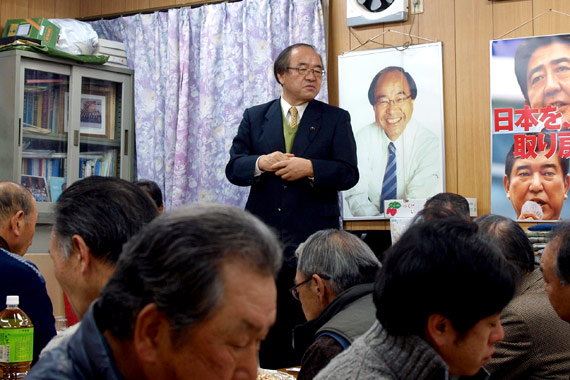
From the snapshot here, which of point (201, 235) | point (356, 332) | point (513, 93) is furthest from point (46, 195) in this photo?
point (201, 235)

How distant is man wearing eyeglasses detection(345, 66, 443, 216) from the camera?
4598 mm

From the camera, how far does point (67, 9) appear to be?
5801mm

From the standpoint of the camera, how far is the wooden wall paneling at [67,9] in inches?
227

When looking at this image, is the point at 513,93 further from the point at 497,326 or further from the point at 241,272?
the point at 241,272

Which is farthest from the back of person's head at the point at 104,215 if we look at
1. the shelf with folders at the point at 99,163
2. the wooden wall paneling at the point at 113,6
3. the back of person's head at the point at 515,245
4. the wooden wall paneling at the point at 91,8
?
the wooden wall paneling at the point at 91,8

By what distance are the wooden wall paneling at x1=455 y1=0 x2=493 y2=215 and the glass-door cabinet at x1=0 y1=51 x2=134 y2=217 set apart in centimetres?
234

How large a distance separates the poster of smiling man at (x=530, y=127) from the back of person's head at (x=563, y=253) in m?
2.08

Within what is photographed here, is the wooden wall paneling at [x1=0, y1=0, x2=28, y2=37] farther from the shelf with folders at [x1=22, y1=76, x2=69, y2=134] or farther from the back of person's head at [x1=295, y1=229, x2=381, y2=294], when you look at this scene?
the back of person's head at [x1=295, y1=229, x2=381, y2=294]

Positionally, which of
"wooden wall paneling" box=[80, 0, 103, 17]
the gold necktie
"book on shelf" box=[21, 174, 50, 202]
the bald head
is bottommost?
the bald head

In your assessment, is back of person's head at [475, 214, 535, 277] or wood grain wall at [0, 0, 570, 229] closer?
back of person's head at [475, 214, 535, 277]

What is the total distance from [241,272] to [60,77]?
4489mm

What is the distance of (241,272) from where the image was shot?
1.09m

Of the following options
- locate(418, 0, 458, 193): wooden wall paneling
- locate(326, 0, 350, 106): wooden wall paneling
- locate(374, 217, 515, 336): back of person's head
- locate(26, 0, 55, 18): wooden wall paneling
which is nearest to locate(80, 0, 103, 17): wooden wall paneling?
locate(26, 0, 55, 18): wooden wall paneling

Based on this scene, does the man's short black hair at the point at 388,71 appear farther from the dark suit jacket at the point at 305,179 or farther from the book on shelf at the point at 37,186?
the book on shelf at the point at 37,186
